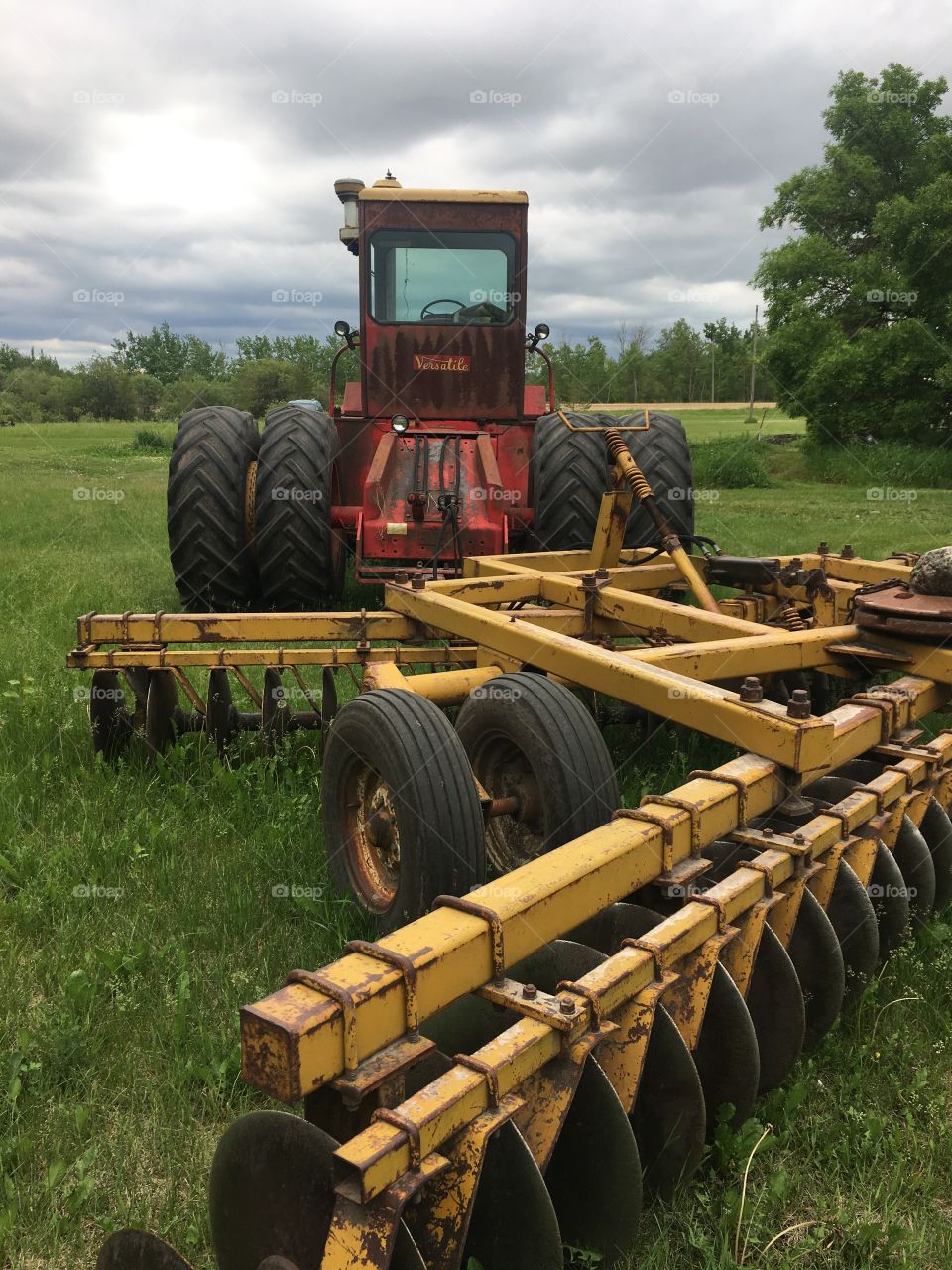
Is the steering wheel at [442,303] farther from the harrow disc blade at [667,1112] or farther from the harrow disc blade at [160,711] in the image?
the harrow disc blade at [667,1112]

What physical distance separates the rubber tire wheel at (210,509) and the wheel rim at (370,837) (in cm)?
353

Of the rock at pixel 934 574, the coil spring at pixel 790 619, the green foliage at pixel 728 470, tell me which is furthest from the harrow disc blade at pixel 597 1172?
the green foliage at pixel 728 470

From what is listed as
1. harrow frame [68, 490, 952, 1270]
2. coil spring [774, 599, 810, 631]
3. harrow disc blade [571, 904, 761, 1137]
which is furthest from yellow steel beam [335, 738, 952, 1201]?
coil spring [774, 599, 810, 631]

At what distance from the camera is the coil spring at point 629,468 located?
4391mm

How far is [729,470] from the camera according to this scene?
2320cm

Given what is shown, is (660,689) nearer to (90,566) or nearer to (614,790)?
(614,790)

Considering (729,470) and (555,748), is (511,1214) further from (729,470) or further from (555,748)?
(729,470)

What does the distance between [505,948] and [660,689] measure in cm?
104

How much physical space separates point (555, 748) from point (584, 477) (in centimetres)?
366

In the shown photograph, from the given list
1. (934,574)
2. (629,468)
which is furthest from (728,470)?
(934,574)

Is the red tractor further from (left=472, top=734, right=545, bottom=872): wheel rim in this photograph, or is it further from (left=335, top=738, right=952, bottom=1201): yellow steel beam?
(left=335, top=738, right=952, bottom=1201): yellow steel beam

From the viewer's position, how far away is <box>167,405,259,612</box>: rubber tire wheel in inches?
237

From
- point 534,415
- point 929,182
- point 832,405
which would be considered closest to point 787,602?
point 534,415

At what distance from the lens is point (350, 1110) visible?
59.2 inches
